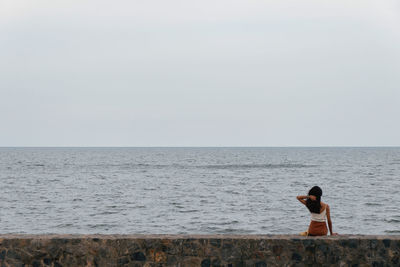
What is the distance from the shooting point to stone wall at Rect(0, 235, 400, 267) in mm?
8031

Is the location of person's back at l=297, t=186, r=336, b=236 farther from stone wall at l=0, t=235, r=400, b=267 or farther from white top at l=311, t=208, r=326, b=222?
stone wall at l=0, t=235, r=400, b=267

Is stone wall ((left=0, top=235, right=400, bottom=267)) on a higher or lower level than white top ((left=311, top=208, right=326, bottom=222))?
lower

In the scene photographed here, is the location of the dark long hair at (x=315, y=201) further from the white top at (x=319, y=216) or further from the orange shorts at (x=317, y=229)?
the orange shorts at (x=317, y=229)

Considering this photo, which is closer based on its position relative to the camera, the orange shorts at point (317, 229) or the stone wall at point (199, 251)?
the stone wall at point (199, 251)

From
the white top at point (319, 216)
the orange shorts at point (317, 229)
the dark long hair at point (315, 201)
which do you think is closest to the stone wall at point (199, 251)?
the orange shorts at point (317, 229)

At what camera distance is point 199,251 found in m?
8.08

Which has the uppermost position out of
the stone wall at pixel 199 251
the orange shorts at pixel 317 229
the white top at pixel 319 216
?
the white top at pixel 319 216

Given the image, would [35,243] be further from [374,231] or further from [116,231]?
[374,231]

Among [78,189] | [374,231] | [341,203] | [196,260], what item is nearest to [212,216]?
[374,231]

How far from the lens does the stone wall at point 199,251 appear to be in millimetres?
8031

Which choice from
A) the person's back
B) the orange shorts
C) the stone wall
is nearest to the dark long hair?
the person's back

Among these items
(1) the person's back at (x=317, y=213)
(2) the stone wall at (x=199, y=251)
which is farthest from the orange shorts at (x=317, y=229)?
(2) the stone wall at (x=199, y=251)

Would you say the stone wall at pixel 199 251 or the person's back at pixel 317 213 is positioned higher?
the person's back at pixel 317 213

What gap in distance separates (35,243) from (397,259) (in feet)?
18.0
